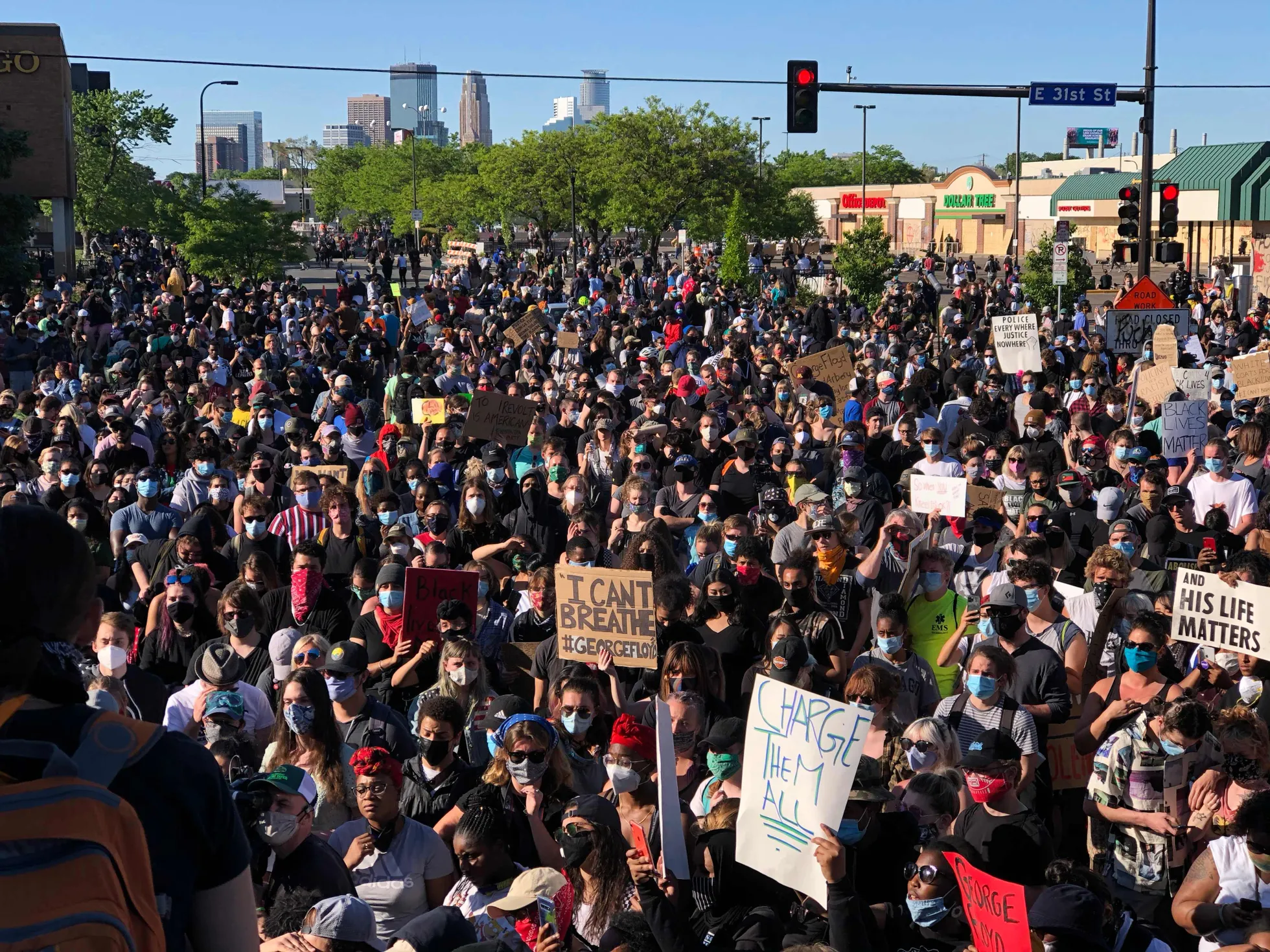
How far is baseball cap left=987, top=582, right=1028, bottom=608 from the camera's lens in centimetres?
741

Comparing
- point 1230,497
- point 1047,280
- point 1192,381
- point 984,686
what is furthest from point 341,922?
point 1047,280

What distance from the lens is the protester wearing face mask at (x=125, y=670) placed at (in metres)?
6.93

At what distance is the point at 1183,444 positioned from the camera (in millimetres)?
12844

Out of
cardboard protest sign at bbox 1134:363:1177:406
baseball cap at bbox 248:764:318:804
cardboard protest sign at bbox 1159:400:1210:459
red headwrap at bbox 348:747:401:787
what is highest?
cardboard protest sign at bbox 1134:363:1177:406

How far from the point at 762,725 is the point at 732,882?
0.55 m

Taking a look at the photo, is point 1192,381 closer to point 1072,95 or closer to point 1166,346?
point 1166,346

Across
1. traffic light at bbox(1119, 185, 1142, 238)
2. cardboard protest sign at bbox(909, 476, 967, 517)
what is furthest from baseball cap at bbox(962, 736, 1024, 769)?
traffic light at bbox(1119, 185, 1142, 238)

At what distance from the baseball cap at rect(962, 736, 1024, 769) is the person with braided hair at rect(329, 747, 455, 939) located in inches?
82.2

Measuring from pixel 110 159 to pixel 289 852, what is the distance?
70721 millimetres

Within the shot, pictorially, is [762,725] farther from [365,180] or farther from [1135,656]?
[365,180]

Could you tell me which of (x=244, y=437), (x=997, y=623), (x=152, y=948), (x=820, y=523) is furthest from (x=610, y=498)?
(x=152, y=948)

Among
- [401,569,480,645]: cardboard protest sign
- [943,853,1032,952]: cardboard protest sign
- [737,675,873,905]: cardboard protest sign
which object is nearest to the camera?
[943,853,1032,952]: cardboard protest sign

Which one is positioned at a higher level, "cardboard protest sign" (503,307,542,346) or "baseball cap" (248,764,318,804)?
"cardboard protest sign" (503,307,542,346)

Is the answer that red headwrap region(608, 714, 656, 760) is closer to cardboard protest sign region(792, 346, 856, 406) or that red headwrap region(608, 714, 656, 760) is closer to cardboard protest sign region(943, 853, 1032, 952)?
cardboard protest sign region(943, 853, 1032, 952)
